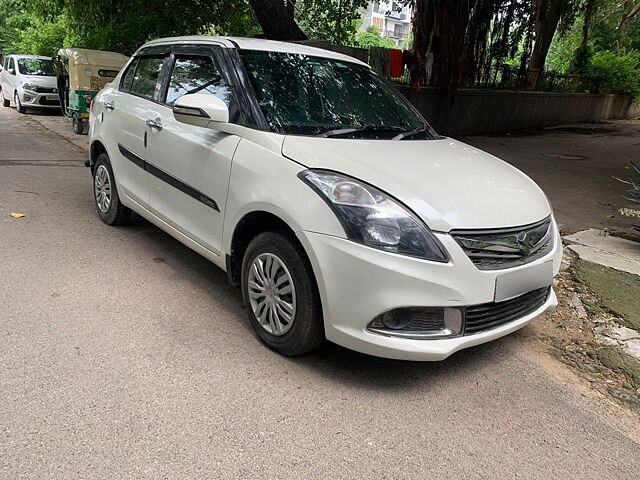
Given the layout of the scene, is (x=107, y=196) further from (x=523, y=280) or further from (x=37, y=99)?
(x=37, y=99)

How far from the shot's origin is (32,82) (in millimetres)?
14898

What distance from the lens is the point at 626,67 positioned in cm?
2195

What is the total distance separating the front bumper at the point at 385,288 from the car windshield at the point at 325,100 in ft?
3.26

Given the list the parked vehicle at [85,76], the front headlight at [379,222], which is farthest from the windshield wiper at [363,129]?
the parked vehicle at [85,76]

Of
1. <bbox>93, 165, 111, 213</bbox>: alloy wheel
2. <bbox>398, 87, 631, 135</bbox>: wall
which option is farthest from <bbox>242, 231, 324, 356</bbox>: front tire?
<bbox>398, 87, 631, 135</bbox>: wall

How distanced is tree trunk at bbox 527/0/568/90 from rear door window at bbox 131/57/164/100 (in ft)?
50.2

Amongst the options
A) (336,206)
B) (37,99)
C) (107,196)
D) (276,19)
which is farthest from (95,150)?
(37,99)

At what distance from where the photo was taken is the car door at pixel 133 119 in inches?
174

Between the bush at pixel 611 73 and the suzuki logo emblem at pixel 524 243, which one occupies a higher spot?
the bush at pixel 611 73

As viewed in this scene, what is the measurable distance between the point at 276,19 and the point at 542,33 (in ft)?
37.3

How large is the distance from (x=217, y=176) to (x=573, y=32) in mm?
30934

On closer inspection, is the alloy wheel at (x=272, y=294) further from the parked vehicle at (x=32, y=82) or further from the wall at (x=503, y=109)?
the parked vehicle at (x=32, y=82)

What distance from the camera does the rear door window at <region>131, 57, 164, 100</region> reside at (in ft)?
14.8

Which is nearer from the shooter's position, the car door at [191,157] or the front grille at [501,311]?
the front grille at [501,311]
